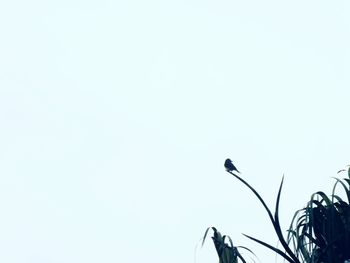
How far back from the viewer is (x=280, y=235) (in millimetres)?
7902

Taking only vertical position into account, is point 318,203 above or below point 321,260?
above

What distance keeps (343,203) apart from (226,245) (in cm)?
146

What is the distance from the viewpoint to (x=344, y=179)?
8070 mm

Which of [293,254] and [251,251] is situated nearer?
[293,254]

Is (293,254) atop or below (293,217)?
below

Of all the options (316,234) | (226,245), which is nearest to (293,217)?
(316,234)

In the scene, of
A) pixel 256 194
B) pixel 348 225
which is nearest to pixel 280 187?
pixel 256 194

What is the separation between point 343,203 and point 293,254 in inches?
32.5

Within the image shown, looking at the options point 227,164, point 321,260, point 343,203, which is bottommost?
point 321,260

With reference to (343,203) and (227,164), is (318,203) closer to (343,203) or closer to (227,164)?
(343,203)

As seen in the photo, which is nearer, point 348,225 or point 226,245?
point 348,225

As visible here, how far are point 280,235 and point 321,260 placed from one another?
0.51 meters

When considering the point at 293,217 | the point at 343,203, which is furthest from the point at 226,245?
the point at 343,203

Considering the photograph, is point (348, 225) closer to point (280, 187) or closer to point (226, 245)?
point (280, 187)
